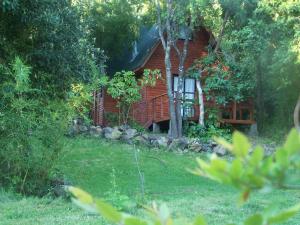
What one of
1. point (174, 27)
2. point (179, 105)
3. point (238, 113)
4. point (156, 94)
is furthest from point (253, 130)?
point (174, 27)

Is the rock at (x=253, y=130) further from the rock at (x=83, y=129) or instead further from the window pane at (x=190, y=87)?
the rock at (x=83, y=129)

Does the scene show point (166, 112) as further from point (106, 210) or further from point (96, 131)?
point (106, 210)

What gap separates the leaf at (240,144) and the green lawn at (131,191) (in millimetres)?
112

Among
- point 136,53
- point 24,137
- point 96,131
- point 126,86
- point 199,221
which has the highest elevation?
point 136,53

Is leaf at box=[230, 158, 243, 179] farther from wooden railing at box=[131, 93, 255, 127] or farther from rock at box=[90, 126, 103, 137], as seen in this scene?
wooden railing at box=[131, 93, 255, 127]

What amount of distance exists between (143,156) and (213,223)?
745 cm

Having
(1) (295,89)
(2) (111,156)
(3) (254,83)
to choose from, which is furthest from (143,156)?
(1) (295,89)

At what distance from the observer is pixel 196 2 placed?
16.2 m

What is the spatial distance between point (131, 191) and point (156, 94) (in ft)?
42.3

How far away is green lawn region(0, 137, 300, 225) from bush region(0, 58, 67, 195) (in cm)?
48

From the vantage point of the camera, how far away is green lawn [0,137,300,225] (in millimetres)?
5660

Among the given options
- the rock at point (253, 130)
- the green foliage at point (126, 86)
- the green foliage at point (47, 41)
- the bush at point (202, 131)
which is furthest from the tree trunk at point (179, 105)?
the green foliage at point (47, 41)

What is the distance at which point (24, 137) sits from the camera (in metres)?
7.42

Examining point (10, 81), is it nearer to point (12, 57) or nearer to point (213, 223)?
point (12, 57)
